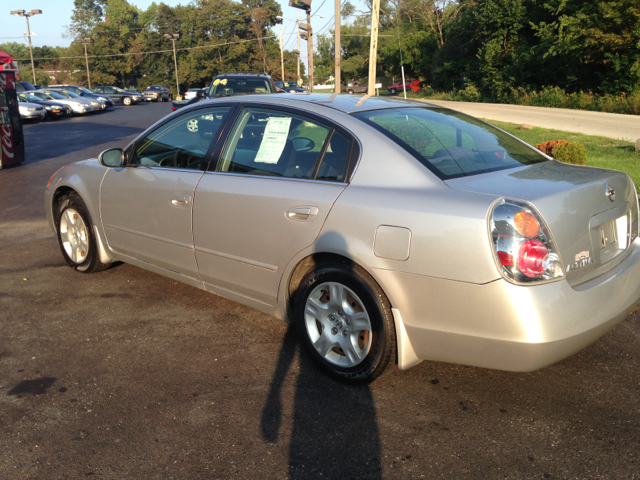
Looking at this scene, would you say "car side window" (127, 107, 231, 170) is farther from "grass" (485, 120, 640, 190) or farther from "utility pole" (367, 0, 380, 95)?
"utility pole" (367, 0, 380, 95)

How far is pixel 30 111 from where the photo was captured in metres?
25.8

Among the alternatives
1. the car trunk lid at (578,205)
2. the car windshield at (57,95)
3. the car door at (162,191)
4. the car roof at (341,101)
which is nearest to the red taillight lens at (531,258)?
the car trunk lid at (578,205)

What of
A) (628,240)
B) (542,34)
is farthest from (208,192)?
(542,34)

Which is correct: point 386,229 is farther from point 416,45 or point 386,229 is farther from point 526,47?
point 416,45

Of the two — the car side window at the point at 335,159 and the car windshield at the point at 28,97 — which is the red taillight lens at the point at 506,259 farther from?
the car windshield at the point at 28,97

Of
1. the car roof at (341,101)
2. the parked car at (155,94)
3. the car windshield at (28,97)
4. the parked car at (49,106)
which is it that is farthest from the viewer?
the parked car at (155,94)

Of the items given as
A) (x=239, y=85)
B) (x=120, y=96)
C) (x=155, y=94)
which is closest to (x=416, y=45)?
(x=155, y=94)

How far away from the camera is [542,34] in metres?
A: 35.6

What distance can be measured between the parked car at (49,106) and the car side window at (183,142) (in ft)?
86.4

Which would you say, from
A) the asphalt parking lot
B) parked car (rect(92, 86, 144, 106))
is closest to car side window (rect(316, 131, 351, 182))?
the asphalt parking lot

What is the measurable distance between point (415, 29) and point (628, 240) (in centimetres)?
6984

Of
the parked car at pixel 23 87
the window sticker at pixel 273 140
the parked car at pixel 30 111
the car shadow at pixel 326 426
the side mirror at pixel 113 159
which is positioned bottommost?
the car shadow at pixel 326 426

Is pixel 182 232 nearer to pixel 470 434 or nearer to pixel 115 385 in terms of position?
pixel 115 385

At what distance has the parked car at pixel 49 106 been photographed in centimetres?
2789
